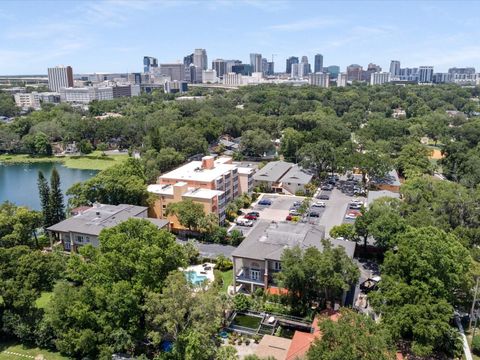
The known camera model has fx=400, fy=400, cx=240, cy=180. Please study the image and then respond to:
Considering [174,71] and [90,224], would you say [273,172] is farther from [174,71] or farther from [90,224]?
[174,71]

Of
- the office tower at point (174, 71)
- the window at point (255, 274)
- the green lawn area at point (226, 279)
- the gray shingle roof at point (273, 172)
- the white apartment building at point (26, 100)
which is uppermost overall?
the office tower at point (174, 71)

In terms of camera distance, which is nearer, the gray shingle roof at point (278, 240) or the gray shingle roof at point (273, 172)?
the gray shingle roof at point (278, 240)

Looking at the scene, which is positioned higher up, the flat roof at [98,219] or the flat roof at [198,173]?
the flat roof at [198,173]

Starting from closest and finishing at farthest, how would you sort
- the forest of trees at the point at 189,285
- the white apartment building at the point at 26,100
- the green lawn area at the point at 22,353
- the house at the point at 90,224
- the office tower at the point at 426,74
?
1. the forest of trees at the point at 189,285
2. the green lawn area at the point at 22,353
3. the house at the point at 90,224
4. the white apartment building at the point at 26,100
5. the office tower at the point at 426,74

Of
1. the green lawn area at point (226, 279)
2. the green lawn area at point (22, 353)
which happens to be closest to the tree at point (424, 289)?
the green lawn area at point (226, 279)

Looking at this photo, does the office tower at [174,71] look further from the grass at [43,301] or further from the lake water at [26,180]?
the grass at [43,301]

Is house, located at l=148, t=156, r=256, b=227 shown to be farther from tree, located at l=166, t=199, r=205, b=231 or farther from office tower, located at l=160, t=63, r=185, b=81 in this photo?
office tower, located at l=160, t=63, r=185, b=81

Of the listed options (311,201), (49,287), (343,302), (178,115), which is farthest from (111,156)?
(343,302)

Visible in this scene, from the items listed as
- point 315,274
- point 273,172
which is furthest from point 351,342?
point 273,172
